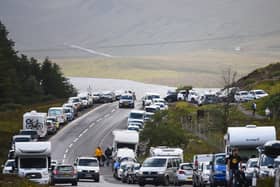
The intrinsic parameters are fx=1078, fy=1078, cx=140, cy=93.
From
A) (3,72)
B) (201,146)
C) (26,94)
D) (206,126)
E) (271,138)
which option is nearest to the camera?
(271,138)

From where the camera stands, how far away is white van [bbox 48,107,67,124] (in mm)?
92725

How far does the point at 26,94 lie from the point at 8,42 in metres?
10.5

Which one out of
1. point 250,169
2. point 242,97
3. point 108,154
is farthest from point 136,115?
point 250,169

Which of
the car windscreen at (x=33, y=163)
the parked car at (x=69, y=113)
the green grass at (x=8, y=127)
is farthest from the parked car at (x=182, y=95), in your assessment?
the car windscreen at (x=33, y=163)

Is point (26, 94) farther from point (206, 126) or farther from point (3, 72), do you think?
point (206, 126)

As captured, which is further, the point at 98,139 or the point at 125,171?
the point at 98,139

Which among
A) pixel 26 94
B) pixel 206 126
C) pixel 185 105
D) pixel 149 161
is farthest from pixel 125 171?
pixel 26 94

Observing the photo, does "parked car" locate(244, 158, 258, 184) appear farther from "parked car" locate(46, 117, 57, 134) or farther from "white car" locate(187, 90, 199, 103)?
"white car" locate(187, 90, 199, 103)

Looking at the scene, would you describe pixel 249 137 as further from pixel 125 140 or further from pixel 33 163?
pixel 125 140

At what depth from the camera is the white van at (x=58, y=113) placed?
9272cm

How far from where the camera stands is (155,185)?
160ft

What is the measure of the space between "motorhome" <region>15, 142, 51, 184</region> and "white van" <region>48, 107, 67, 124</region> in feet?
142

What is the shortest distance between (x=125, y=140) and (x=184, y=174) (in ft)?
86.0

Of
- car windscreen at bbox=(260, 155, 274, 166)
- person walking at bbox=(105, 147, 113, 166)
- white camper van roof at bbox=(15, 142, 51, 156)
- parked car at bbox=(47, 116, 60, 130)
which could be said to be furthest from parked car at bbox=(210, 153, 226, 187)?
parked car at bbox=(47, 116, 60, 130)
